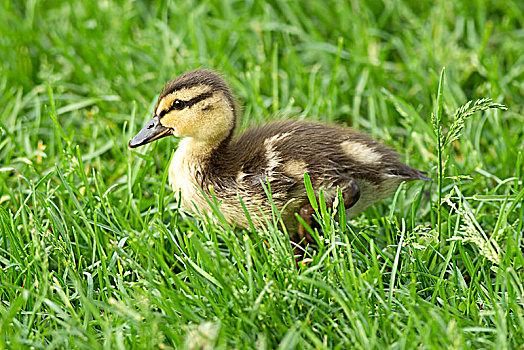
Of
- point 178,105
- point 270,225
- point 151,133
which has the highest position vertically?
point 178,105

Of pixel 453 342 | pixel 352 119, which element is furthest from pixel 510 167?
pixel 453 342

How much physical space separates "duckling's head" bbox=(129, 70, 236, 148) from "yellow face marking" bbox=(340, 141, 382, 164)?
0.55m

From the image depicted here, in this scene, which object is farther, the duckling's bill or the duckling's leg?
the duckling's bill

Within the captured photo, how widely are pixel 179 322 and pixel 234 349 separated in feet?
0.79

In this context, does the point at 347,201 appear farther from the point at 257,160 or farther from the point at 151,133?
the point at 151,133

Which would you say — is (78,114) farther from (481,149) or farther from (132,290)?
(481,149)

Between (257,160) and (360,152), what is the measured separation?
44 centimetres

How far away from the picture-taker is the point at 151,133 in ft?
9.71

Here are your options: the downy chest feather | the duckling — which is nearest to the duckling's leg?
the duckling

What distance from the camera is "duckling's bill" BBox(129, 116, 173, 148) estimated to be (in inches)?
116

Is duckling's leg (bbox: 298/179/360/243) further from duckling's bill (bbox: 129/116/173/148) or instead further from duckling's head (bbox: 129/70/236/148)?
duckling's bill (bbox: 129/116/173/148)

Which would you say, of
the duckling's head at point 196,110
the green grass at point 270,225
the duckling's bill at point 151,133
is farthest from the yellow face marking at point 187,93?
the green grass at point 270,225

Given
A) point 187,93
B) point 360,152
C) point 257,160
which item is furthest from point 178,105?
point 360,152

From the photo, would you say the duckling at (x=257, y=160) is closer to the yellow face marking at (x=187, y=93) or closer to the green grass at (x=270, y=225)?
the yellow face marking at (x=187, y=93)
